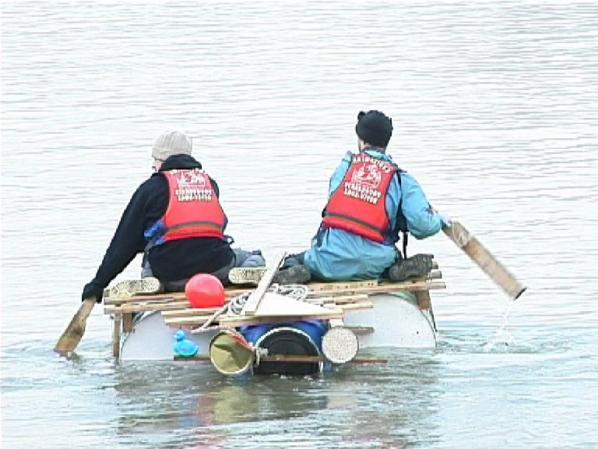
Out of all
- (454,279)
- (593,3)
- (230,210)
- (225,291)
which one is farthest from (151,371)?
(593,3)

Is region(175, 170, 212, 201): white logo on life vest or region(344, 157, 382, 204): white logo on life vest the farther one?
region(175, 170, 212, 201): white logo on life vest

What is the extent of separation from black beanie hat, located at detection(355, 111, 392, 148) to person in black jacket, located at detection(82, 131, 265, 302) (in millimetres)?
1018

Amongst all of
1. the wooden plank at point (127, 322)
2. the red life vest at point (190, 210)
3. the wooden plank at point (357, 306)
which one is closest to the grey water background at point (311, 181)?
the wooden plank at point (127, 322)

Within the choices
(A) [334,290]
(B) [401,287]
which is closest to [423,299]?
(B) [401,287]

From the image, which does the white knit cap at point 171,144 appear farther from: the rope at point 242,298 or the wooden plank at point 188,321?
the wooden plank at point 188,321

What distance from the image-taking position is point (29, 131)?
2297 cm

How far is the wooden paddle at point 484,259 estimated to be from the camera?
12523 millimetres

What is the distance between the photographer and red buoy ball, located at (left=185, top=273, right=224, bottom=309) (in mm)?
12070

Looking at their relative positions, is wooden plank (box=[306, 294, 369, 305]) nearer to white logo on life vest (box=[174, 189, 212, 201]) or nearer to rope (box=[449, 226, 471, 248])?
rope (box=[449, 226, 471, 248])

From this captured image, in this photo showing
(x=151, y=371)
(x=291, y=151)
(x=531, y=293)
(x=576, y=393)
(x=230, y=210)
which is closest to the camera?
(x=576, y=393)

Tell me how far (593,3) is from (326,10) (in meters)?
5.15

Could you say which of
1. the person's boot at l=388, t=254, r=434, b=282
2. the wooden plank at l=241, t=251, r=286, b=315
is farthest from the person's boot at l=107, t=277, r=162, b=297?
the person's boot at l=388, t=254, r=434, b=282

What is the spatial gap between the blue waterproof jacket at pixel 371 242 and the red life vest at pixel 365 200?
1.7 inches

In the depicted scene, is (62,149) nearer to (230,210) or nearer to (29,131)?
(29,131)
